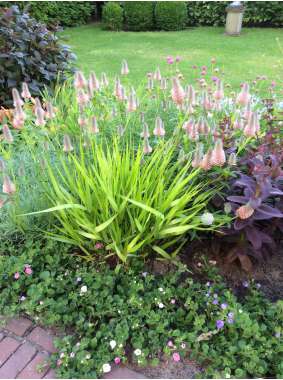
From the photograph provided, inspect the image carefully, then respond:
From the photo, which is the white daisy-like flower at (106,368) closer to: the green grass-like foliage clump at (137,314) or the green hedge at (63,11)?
the green grass-like foliage clump at (137,314)

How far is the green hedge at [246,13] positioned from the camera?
1079 centimetres

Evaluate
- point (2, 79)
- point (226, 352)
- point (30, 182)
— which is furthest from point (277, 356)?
point (2, 79)

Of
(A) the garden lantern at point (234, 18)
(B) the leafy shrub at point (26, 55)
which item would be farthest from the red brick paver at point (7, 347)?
(A) the garden lantern at point (234, 18)

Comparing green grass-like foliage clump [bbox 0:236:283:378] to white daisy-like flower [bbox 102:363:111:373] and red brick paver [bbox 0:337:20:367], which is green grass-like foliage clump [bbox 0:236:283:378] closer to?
white daisy-like flower [bbox 102:363:111:373]

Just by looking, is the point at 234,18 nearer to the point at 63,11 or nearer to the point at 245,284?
the point at 63,11

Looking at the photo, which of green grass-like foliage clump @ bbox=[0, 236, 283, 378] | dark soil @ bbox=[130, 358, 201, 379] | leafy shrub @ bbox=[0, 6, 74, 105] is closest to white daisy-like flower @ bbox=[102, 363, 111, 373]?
green grass-like foliage clump @ bbox=[0, 236, 283, 378]

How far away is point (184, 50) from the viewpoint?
9070 millimetres

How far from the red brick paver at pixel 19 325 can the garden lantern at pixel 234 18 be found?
10.0m

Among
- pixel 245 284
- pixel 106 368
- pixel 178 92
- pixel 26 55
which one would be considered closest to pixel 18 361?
pixel 106 368

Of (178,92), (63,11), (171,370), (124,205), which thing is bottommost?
(171,370)

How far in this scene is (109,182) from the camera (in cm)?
200

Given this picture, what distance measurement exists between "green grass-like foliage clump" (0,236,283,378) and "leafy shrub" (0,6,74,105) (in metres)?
2.45

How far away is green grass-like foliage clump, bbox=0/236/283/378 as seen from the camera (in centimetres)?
179

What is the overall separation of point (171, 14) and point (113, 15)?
173cm
